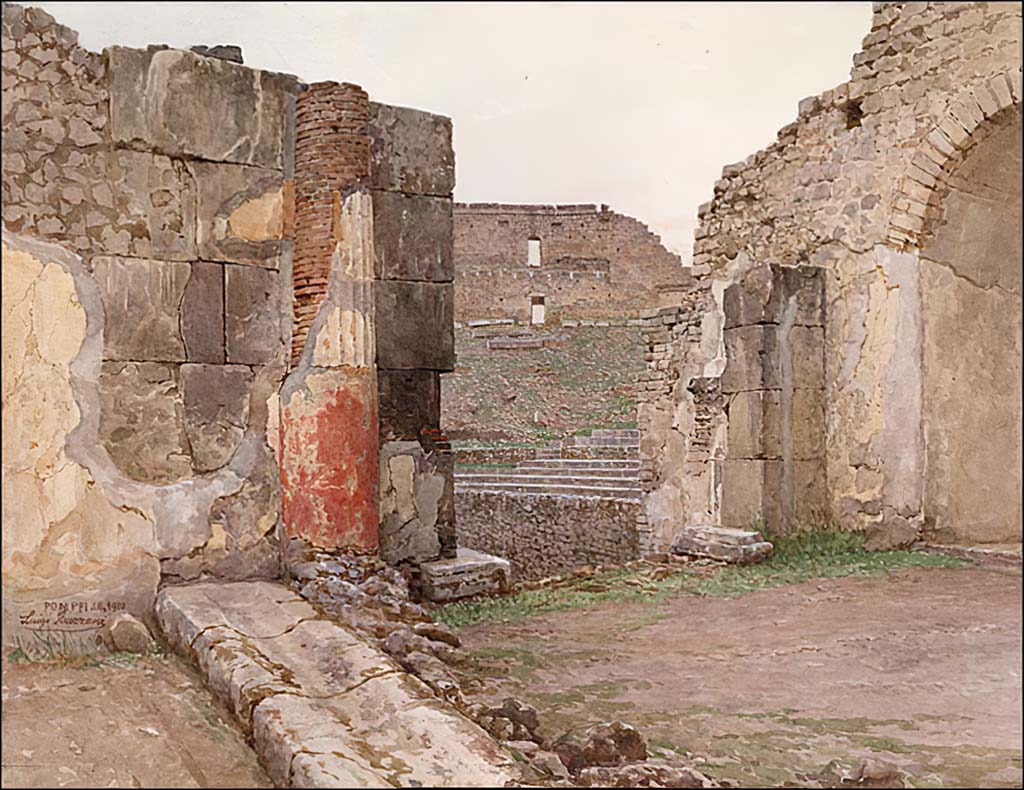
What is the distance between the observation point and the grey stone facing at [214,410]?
13.6 feet

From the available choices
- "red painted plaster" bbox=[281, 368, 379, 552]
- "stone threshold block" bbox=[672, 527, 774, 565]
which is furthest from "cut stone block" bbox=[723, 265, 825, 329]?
A: "red painted plaster" bbox=[281, 368, 379, 552]

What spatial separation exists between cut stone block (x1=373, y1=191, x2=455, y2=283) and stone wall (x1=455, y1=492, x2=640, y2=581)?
729cm

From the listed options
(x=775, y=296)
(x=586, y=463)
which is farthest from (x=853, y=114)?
(x=586, y=463)

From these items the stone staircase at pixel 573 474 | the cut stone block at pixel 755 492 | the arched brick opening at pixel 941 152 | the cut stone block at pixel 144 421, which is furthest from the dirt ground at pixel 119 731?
the stone staircase at pixel 573 474

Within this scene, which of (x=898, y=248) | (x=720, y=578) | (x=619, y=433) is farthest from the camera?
(x=619, y=433)

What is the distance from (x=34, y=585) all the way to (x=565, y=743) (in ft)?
8.15

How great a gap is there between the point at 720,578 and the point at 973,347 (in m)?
2.73

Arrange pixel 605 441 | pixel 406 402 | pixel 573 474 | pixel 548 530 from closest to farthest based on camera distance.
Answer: pixel 406 402
pixel 548 530
pixel 573 474
pixel 605 441

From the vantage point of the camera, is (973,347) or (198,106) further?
(973,347)

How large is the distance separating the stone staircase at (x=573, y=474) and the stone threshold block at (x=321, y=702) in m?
9.77

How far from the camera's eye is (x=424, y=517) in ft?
16.1

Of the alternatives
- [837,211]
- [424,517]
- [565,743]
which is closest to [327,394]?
[424,517]

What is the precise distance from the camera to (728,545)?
6043 millimetres

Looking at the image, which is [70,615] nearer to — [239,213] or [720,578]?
[239,213]
